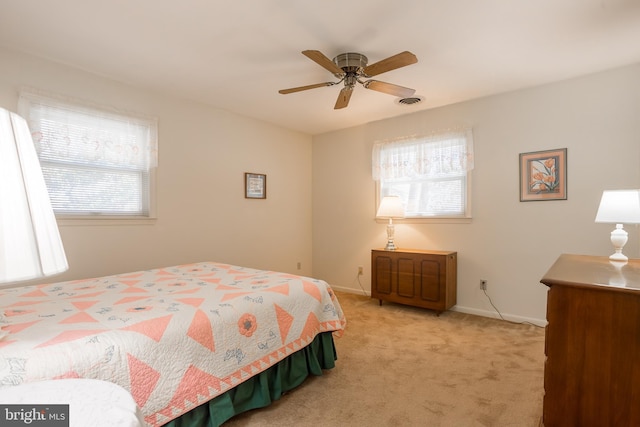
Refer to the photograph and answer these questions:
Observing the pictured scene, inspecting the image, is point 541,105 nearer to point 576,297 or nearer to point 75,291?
point 576,297

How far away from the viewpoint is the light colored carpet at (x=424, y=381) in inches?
69.7

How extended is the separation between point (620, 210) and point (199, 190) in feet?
12.0

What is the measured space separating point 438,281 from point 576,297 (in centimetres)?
207

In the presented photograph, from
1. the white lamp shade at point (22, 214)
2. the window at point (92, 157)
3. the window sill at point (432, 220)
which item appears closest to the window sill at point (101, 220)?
the window at point (92, 157)

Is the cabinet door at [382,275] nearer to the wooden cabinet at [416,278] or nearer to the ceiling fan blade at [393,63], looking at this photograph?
the wooden cabinet at [416,278]

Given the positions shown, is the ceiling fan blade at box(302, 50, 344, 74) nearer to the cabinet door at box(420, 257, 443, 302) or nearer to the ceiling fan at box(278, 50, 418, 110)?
the ceiling fan at box(278, 50, 418, 110)

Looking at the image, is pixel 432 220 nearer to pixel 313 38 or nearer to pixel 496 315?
pixel 496 315

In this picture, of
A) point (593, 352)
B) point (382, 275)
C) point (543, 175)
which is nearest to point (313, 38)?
point (593, 352)

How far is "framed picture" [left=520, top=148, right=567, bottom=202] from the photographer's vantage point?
3.06m

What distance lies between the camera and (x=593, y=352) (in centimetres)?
140

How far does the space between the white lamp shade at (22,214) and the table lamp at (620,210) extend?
273cm

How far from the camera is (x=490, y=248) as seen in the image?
11.4ft

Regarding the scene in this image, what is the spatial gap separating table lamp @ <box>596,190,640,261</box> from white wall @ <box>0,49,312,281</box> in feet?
11.4

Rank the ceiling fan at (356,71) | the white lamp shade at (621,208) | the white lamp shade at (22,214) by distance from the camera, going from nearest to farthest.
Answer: the white lamp shade at (22,214)
the white lamp shade at (621,208)
the ceiling fan at (356,71)
